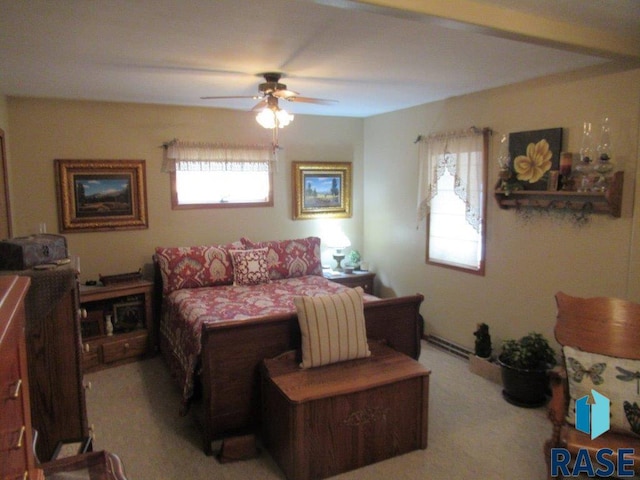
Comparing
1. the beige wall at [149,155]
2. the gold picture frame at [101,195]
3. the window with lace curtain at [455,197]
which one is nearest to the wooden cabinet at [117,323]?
the beige wall at [149,155]

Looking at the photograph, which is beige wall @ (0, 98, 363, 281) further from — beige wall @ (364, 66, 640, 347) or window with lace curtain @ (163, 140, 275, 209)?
beige wall @ (364, 66, 640, 347)

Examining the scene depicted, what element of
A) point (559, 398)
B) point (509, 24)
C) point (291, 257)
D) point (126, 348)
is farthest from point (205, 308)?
point (509, 24)

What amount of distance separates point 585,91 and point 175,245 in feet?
12.6

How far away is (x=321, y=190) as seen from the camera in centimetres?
545

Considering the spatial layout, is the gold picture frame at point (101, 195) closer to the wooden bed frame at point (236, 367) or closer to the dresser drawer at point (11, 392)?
the wooden bed frame at point (236, 367)

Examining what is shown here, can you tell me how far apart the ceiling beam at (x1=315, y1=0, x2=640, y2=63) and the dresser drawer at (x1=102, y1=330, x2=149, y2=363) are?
350cm

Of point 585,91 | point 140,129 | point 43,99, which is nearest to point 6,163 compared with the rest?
point 43,99

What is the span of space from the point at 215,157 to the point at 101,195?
3.86ft

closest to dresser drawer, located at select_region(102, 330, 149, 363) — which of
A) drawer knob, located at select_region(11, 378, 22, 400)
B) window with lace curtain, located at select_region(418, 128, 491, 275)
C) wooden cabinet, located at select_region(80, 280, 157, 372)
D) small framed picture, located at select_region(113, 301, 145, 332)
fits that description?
wooden cabinet, located at select_region(80, 280, 157, 372)

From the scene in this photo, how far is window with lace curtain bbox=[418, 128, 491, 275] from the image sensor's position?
4.00 meters

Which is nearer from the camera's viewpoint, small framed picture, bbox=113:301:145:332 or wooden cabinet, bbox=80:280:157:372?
wooden cabinet, bbox=80:280:157:372

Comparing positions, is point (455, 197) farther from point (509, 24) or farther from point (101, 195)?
point (101, 195)

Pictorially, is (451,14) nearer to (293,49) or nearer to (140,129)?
(293,49)
